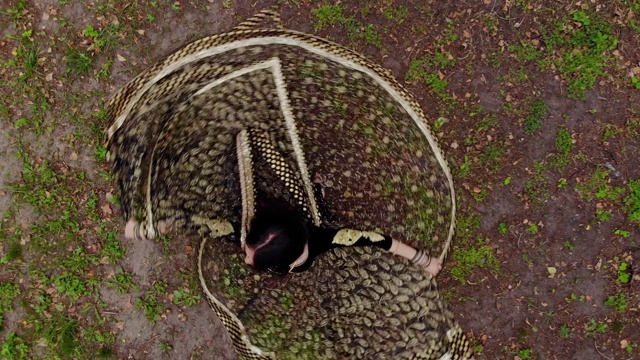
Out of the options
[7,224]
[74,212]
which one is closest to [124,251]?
[74,212]

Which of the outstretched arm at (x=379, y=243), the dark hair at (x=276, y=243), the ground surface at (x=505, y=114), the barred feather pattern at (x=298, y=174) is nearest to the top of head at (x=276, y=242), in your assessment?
the dark hair at (x=276, y=243)

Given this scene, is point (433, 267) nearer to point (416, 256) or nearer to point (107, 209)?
point (416, 256)

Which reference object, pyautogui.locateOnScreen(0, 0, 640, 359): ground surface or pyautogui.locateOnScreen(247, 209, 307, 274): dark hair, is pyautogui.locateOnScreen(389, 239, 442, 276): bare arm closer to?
pyautogui.locateOnScreen(0, 0, 640, 359): ground surface

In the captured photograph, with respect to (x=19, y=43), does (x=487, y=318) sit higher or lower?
lower

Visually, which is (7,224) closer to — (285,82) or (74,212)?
(74,212)

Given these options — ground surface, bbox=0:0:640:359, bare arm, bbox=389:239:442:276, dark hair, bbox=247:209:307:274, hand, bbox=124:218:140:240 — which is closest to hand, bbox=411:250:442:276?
bare arm, bbox=389:239:442:276

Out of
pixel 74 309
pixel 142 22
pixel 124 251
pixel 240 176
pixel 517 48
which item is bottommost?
pixel 74 309
